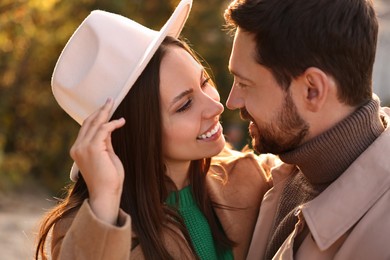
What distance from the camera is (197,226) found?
3396 millimetres

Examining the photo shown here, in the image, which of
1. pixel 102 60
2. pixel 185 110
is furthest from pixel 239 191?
pixel 102 60

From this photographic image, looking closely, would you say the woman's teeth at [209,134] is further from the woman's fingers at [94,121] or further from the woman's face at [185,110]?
the woman's fingers at [94,121]

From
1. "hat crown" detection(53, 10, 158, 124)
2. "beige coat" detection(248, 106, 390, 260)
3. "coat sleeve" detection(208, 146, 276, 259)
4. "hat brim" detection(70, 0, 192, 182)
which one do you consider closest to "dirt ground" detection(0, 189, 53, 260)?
"coat sleeve" detection(208, 146, 276, 259)

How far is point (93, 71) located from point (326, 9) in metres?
0.89

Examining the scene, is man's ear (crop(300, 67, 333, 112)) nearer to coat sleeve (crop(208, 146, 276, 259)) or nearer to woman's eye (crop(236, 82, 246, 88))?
woman's eye (crop(236, 82, 246, 88))

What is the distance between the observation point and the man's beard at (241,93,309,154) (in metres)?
2.96

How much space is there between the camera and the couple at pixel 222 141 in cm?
285

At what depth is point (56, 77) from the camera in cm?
325

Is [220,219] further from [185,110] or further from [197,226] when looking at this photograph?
[185,110]

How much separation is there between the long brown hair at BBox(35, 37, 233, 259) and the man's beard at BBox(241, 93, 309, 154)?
1.38 ft

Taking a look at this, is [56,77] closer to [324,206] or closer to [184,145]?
[184,145]

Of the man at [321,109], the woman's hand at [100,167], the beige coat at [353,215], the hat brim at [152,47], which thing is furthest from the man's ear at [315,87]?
the woman's hand at [100,167]

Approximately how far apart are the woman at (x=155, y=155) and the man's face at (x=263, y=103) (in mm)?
194

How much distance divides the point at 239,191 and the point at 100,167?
30.9 inches
